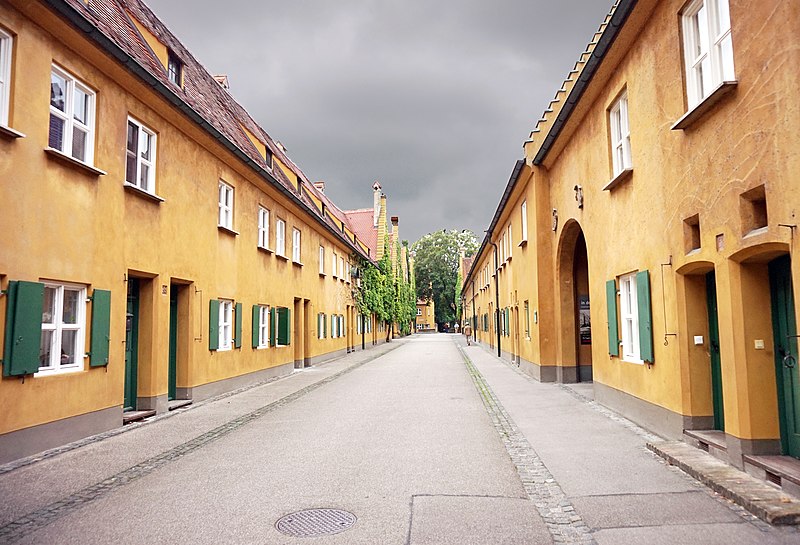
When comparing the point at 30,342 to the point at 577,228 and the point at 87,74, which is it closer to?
the point at 87,74

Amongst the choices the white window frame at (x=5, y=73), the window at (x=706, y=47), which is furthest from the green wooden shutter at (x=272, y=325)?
the window at (x=706, y=47)

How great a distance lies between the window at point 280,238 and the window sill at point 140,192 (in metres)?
8.11

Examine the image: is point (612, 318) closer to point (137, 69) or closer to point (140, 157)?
point (140, 157)

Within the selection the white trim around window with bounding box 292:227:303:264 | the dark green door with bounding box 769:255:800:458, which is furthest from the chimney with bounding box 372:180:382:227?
the dark green door with bounding box 769:255:800:458

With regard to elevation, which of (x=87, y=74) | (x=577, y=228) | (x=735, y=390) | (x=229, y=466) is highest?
(x=87, y=74)

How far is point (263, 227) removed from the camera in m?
18.4

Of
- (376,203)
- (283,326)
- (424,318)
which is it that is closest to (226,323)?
(283,326)

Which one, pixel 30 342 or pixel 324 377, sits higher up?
pixel 30 342

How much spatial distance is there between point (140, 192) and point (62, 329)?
2.97 meters

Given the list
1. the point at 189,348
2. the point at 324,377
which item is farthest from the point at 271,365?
the point at 189,348

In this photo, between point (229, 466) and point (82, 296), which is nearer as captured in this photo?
point (229, 466)

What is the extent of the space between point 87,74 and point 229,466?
6.34 m

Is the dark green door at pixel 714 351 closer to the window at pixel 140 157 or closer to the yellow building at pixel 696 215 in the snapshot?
the yellow building at pixel 696 215

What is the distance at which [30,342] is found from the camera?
25.6ft
